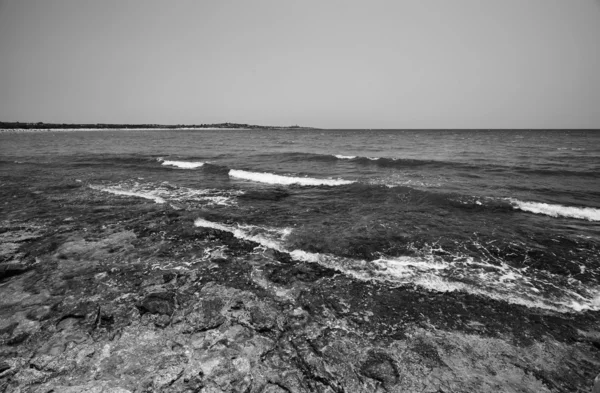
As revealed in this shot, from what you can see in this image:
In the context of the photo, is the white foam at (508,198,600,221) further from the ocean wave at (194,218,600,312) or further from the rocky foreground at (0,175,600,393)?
the rocky foreground at (0,175,600,393)

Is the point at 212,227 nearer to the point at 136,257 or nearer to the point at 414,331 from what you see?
the point at 136,257

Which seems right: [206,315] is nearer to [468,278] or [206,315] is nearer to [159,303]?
[159,303]

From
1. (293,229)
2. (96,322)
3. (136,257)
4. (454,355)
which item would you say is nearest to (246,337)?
(96,322)

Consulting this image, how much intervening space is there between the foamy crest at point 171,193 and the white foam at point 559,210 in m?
13.4

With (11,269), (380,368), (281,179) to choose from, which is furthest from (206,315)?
(281,179)

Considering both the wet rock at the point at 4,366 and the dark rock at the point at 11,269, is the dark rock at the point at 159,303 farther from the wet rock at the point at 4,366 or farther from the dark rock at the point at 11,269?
Result: the dark rock at the point at 11,269

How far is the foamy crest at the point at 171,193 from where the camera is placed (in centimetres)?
1228

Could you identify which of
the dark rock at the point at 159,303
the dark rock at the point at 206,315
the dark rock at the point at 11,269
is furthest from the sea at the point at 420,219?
the dark rock at the point at 11,269

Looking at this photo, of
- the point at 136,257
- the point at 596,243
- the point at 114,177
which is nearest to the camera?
the point at 136,257

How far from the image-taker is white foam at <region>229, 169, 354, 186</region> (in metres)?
16.4

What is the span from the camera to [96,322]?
4.21m

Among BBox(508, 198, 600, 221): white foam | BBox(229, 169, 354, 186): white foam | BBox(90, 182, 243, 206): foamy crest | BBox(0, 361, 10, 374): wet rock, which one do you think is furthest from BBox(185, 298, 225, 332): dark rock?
BBox(508, 198, 600, 221): white foam

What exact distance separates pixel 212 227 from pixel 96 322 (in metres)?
4.70

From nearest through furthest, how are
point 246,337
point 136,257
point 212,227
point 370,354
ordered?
point 370,354
point 246,337
point 136,257
point 212,227
